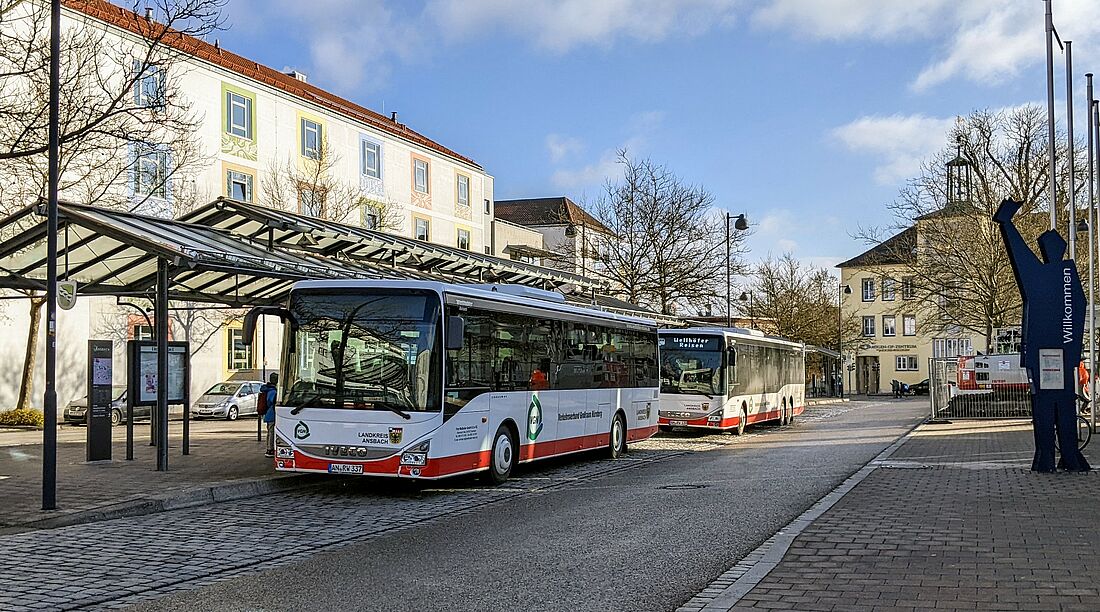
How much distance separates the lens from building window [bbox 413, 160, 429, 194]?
193 ft

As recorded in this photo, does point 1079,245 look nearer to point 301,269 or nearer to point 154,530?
point 301,269

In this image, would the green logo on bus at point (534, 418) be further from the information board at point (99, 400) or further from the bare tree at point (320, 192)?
the bare tree at point (320, 192)

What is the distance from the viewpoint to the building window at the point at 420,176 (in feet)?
193

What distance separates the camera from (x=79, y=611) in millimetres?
7793

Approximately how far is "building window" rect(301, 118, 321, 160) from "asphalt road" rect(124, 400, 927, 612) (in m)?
34.8

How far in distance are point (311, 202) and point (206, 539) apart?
114 ft

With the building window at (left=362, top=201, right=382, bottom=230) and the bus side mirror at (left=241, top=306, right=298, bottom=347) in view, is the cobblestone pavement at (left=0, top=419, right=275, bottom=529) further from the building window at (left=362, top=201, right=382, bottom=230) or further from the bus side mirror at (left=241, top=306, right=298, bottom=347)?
the building window at (left=362, top=201, right=382, bottom=230)

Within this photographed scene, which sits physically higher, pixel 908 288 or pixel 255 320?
pixel 908 288

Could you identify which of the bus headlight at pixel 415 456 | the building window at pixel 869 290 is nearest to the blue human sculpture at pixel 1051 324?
the bus headlight at pixel 415 456

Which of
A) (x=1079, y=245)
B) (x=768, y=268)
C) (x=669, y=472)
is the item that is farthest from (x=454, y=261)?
(x=768, y=268)

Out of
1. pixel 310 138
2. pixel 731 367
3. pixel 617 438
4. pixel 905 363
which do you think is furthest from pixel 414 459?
pixel 905 363

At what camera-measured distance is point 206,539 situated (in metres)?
11.2

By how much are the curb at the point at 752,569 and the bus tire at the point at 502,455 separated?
193 inches

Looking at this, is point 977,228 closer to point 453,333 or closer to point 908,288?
point 908,288
